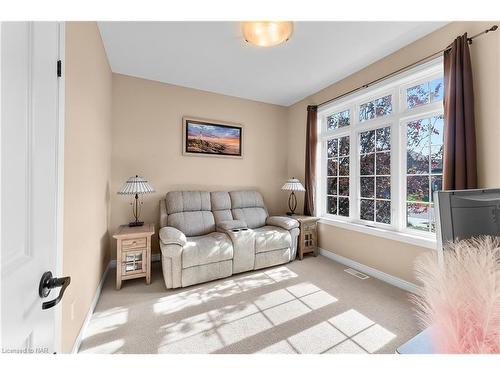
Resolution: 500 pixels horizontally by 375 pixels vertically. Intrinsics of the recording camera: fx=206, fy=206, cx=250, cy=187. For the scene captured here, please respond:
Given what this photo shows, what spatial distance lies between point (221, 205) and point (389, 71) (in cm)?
290

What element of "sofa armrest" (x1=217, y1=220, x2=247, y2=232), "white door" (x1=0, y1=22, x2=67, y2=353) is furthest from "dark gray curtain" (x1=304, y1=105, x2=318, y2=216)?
"white door" (x1=0, y1=22, x2=67, y2=353)

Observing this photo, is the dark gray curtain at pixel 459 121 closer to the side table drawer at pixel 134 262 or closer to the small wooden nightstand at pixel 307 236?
the small wooden nightstand at pixel 307 236

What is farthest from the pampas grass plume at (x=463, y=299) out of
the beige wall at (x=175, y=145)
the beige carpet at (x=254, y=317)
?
the beige wall at (x=175, y=145)

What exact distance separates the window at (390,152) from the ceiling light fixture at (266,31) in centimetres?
181

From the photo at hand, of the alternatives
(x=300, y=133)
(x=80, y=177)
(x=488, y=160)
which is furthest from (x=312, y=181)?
(x=80, y=177)

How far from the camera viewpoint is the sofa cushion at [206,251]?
7.78 feet

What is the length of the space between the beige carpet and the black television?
4.47 ft

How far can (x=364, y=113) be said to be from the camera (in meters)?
2.96

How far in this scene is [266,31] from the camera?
4.47 feet

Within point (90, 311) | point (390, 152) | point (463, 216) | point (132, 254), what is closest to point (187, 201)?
point (132, 254)

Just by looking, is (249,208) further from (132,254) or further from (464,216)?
(464,216)

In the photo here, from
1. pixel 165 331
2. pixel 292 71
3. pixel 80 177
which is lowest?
pixel 165 331
